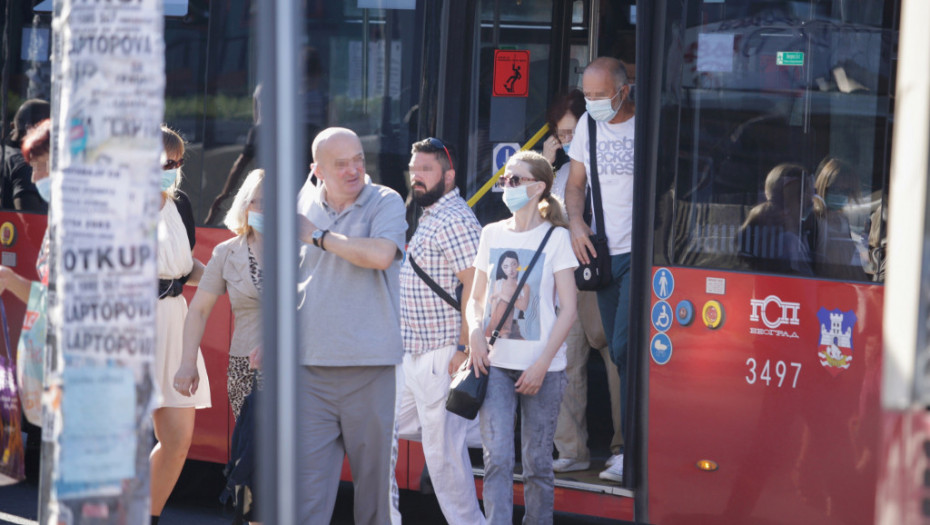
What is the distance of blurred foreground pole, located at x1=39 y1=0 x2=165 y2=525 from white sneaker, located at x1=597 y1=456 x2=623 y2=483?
3605mm

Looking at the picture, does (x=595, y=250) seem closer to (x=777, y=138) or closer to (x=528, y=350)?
(x=528, y=350)

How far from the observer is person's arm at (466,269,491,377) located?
5.27 metres

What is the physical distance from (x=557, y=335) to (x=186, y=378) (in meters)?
1.64

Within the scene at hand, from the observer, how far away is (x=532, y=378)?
17.2ft

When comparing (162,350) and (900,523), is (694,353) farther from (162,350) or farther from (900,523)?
(900,523)

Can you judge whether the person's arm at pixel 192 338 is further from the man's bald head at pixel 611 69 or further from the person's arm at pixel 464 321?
the man's bald head at pixel 611 69

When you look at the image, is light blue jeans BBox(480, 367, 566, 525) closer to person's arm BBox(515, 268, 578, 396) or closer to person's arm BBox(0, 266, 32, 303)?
person's arm BBox(515, 268, 578, 396)

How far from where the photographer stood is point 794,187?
505 cm

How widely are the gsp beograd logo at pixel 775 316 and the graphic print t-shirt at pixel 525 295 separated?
0.78 metres

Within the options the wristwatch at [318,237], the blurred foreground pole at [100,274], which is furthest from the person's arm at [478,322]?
the blurred foreground pole at [100,274]

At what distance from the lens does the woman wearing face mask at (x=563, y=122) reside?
6430 millimetres

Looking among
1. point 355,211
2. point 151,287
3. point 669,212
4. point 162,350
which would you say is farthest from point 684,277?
point 151,287

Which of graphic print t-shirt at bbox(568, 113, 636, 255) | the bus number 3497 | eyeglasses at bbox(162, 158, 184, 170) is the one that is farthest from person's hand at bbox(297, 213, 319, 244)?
the bus number 3497

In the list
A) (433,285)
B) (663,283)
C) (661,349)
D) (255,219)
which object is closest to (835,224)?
(663,283)
